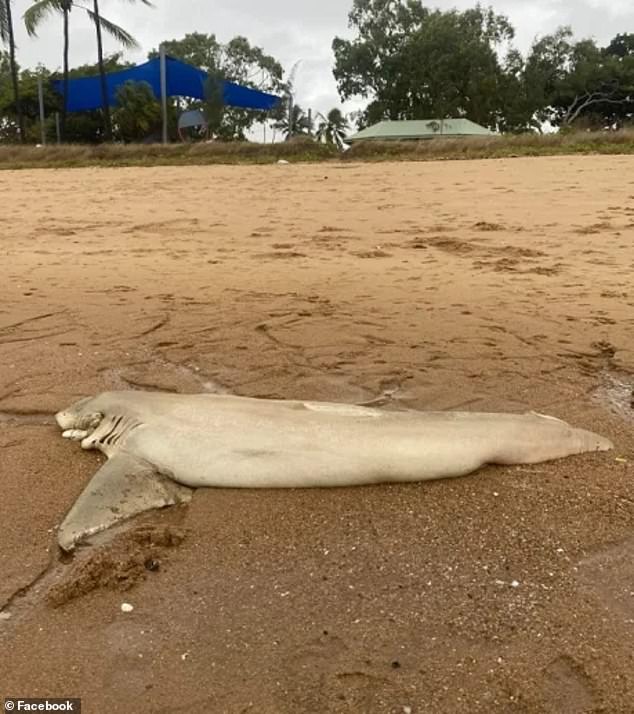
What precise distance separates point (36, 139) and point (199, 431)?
1430 inches

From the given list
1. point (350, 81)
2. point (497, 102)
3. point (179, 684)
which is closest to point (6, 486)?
point (179, 684)

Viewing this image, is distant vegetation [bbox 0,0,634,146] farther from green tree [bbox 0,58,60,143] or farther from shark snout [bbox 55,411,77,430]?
shark snout [bbox 55,411,77,430]

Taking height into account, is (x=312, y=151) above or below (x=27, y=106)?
below

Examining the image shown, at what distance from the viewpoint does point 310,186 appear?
1344cm

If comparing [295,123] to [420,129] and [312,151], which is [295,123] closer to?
[420,129]

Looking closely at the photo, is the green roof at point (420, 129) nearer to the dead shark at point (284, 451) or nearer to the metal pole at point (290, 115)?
the metal pole at point (290, 115)

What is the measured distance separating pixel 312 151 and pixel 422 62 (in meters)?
23.8

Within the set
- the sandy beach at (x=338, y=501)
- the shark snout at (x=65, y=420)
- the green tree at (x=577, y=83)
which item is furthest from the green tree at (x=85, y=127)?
the shark snout at (x=65, y=420)

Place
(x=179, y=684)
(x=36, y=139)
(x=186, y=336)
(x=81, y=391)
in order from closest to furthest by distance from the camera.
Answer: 1. (x=179, y=684)
2. (x=81, y=391)
3. (x=186, y=336)
4. (x=36, y=139)

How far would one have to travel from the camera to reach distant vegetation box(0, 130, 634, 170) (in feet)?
57.5

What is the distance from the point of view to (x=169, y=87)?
3309cm

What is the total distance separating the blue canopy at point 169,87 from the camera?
3203 cm

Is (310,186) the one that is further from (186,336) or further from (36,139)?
(36,139)

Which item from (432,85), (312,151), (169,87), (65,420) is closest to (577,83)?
(432,85)
